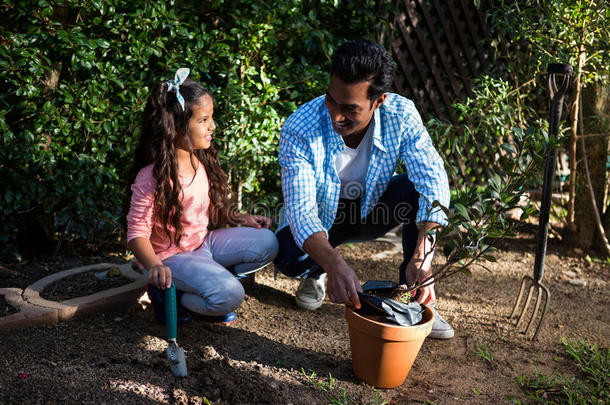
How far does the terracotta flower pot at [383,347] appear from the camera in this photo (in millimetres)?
1817

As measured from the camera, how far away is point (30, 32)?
2.56 meters

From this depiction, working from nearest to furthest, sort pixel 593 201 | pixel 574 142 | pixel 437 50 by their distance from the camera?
pixel 574 142
pixel 593 201
pixel 437 50

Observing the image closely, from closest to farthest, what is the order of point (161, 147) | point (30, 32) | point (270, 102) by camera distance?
point (161, 147), point (30, 32), point (270, 102)

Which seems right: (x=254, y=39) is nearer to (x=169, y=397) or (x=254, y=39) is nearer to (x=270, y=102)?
(x=270, y=102)

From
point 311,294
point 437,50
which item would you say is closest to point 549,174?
point 311,294

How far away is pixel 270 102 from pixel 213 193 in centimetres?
98

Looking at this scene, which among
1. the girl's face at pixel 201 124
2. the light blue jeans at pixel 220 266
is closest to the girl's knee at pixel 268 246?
the light blue jeans at pixel 220 266

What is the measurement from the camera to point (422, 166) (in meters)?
2.26

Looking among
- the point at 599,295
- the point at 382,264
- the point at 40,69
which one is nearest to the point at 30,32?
the point at 40,69

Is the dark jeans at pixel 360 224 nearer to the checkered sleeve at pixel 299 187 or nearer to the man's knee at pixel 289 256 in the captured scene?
the man's knee at pixel 289 256

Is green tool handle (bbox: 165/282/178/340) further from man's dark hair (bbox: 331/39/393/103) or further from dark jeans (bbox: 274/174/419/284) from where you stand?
man's dark hair (bbox: 331/39/393/103)

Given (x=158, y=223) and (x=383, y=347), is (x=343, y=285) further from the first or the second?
(x=158, y=223)

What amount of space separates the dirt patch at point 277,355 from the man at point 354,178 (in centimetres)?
22

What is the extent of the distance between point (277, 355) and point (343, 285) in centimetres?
59
